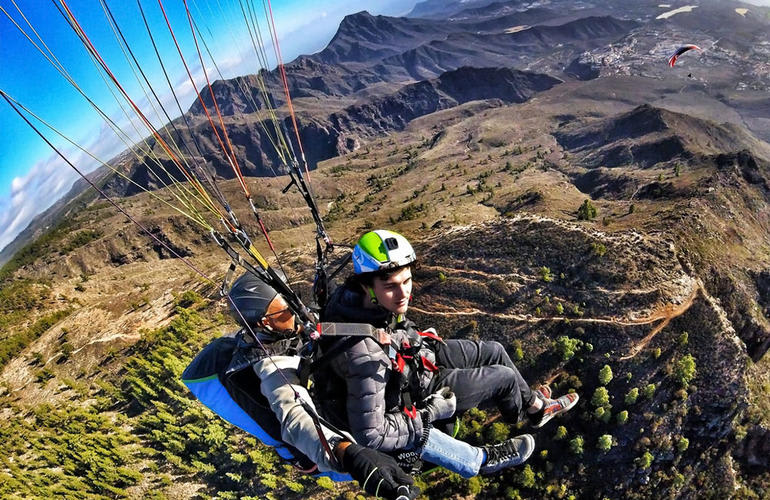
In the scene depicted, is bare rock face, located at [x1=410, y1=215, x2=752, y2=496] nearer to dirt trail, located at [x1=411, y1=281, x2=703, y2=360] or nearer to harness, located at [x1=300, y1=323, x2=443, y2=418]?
dirt trail, located at [x1=411, y1=281, x2=703, y2=360]

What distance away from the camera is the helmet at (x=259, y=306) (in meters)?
5.91

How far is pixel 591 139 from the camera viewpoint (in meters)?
76.0

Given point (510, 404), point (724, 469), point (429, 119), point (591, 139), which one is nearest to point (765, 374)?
point (724, 469)

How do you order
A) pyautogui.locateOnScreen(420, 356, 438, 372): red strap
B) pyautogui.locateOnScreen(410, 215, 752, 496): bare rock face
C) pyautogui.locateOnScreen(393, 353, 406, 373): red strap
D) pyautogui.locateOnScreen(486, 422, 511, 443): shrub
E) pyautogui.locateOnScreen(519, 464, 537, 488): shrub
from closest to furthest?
pyautogui.locateOnScreen(393, 353, 406, 373): red strap
pyautogui.locateOnScreen(420, 356, 438, 372): red strap
pyautogui.locateOnScreen(519, 464, 537, 488): shrub
pyautogui.locateOnScreen(486, 422, 511, 443): shrub
pyautogui.locateOnScreen(410, 215, 752, 496): bare rock face

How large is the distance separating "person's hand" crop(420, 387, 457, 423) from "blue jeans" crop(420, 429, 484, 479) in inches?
11.4

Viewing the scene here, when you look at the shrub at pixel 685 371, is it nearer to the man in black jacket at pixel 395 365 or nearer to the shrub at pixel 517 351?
the shrub at pixel 517 351

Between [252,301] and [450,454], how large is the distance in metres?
4.05

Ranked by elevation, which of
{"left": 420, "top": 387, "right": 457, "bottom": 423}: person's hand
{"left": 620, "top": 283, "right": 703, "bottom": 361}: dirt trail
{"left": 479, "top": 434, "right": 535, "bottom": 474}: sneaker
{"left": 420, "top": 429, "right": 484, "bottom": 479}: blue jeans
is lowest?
{"left": 620, "top": 283, "right": 703, "bottom": 361}: dirt trail

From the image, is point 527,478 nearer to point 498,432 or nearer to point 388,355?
point 498,432

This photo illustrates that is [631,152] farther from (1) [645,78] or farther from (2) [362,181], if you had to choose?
(1) [645,78]

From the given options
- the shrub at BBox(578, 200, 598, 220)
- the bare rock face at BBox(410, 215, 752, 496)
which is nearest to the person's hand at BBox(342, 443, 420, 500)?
the bare rock face at BBox(410, 215, 752, 496)

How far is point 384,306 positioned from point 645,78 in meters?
175

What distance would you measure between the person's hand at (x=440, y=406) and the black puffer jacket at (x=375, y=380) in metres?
0.15

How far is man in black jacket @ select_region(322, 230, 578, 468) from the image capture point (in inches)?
200
